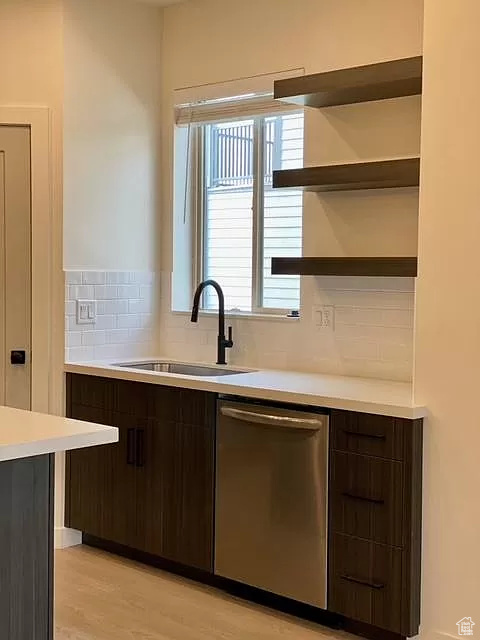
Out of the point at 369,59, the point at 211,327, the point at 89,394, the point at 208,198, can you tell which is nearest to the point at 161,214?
the point at 208,198

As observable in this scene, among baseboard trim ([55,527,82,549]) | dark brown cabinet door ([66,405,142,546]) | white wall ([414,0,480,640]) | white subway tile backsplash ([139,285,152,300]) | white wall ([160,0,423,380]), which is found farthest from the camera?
white subway tile backsplash ([139,285,152,300])

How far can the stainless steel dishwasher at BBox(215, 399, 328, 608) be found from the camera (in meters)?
3.47

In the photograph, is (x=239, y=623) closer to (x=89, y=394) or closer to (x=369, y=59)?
(x=89, y=394)

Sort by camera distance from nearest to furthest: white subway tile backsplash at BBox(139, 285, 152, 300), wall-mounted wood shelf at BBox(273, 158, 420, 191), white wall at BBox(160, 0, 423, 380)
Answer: wall-mounted wood shelf at BBox(273, 158, 420, 191)
white wall at BBox(160, 0, 423, 380)
white subway tile backsplash at BBox(139, 285, 152, 300)

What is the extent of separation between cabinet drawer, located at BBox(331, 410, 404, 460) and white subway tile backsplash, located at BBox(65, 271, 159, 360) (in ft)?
5.49

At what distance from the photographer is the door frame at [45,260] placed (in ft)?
14.6

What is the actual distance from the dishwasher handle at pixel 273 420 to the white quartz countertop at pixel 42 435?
3.70ft

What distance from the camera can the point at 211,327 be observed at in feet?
15.4

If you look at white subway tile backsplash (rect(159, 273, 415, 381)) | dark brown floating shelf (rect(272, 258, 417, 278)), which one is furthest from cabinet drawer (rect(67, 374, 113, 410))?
dark brown floating shelf (rect(272, 258, 417, 278))

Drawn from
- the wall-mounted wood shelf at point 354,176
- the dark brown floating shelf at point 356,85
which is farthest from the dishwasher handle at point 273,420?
the dark brown floating shelf at point 356,85

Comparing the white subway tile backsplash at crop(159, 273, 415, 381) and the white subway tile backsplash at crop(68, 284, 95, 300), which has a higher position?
the white subway tile backsplash at crop(68, 284, 95, 300)

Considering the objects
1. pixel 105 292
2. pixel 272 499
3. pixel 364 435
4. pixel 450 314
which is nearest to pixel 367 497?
pixel 364 435

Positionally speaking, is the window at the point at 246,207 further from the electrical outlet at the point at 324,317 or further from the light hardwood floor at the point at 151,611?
the light hardwood floor at the point at 151,611

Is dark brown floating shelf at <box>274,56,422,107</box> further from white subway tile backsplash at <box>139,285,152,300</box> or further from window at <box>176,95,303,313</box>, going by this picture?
white subway tile backsplash at <box>139,285,152,300</box>
